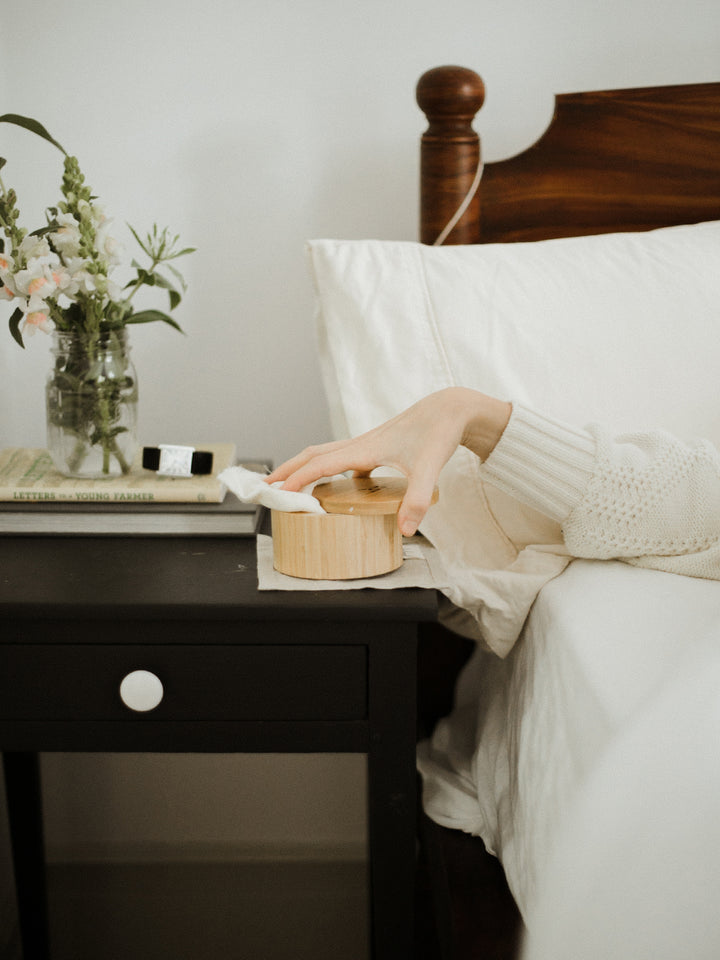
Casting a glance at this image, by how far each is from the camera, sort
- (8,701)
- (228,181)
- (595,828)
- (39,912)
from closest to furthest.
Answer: (595,828) < (8,701) < (39,912) < (228,181)

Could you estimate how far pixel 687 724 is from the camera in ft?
1.59

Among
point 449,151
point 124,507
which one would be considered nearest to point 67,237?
point 124,507

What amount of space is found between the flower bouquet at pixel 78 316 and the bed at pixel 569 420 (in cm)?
23

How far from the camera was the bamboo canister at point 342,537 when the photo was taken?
0.72 meters

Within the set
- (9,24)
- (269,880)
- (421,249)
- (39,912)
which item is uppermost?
(9,24)

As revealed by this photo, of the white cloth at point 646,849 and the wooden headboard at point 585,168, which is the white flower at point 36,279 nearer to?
the wooden headboard at point 585,168

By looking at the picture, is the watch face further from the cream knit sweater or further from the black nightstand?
the cream knit sweater

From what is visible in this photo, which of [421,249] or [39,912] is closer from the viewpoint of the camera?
[421,249]

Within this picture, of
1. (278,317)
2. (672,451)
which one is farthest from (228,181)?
(672,451)

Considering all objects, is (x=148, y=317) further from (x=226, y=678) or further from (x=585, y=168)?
(x=585, y=168)

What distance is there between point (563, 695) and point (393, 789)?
0.57 ft

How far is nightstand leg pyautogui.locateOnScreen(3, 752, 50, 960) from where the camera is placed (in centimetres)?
112

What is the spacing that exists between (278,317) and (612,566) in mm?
687

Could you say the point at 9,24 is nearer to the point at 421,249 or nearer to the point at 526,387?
the point at 421,249
